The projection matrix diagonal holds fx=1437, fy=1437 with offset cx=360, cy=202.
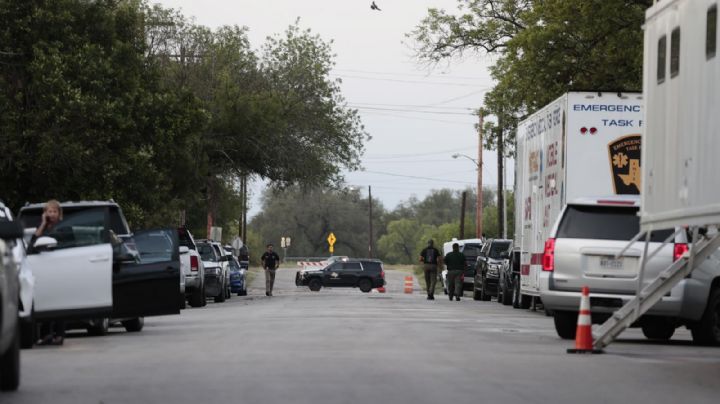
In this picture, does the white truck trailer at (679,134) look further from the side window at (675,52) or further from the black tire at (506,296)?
the black tire at (506,296)

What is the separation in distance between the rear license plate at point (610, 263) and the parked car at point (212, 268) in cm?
2177

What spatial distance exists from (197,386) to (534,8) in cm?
3162

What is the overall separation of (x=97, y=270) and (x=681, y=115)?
7.71 meters

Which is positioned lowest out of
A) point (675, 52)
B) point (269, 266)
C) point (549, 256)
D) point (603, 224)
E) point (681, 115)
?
point (269, 266)

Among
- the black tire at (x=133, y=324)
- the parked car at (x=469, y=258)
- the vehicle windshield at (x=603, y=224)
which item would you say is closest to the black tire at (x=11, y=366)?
the vehicle windshield at (x=603, y=224)

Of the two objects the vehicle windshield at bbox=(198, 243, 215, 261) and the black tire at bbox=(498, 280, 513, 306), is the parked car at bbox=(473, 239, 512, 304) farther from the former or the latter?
the vehicle windshield at bbox=(198, 243, 215, 261)

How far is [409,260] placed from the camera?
19200 centimetres

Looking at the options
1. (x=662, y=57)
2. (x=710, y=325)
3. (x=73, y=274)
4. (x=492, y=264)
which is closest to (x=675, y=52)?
(x=662, y=57)

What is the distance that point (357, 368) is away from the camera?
13.9m

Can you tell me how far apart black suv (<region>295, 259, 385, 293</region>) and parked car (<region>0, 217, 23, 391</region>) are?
158ft

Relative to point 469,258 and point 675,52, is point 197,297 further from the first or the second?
point 675,52

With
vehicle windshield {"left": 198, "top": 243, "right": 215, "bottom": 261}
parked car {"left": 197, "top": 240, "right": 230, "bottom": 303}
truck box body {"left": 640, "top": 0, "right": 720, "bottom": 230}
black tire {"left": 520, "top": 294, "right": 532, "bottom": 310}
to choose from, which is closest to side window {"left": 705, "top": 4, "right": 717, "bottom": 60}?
truck box body {"left": 640, "top": 0, "right": 720, "bottom": 230}

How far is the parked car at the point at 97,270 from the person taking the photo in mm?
17750

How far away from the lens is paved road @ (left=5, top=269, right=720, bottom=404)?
11609 millimetres
